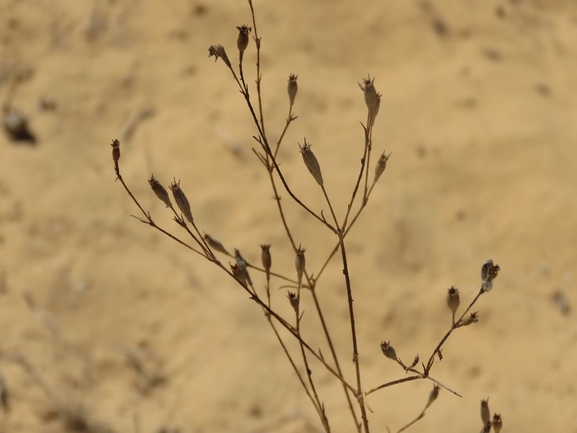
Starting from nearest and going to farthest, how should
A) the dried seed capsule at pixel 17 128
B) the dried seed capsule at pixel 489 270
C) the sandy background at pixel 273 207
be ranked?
the dried seed capsule at pixel 489 270 < the sandy background at pixel 273 207 < the dried seed capsule at pixel 17 128

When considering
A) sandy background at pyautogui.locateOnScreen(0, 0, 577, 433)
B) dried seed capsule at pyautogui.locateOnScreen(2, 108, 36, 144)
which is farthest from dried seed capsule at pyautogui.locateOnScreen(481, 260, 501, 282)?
dried seed capsule at pyautogui.locateOnScreen(2, 108, 36, 144)

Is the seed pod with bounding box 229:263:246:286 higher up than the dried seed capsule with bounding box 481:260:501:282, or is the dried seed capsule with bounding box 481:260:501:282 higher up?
the dried seed capsule with bounding box 481:260:501:282

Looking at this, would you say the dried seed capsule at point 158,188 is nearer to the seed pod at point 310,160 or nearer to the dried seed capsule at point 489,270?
the seed pod at point 310,160

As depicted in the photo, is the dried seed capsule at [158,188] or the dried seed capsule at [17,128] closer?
the dried seed capsule at [158,188]

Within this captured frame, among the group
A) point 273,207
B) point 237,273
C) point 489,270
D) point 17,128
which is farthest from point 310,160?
point 17,128

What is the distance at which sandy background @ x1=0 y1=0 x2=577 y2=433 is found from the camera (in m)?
1.91

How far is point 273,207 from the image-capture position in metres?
2.33

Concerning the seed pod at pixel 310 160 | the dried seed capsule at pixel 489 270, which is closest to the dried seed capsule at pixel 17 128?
the seed pod at pixel 310 160

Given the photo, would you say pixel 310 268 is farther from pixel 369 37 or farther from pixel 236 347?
pixel 369 37

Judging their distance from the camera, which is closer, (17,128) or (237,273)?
(237,273)

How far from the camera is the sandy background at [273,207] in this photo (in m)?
1.91

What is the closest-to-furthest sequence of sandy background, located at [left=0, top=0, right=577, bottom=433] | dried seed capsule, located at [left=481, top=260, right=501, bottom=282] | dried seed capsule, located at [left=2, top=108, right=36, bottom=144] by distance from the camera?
1. dried seed capsule, located at [left=481, top=260, right=501, bottom=282]
2. sandy background, located at [left=0, top=0, right=577, bottom=433]
3. dried seed capsule, located at [left=2, top=108, right=36, bottom=144]

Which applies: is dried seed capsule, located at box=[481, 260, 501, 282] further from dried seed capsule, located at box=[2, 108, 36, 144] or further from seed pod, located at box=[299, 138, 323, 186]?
dried seed capsule, located at box=[2, 108, 36, 144]

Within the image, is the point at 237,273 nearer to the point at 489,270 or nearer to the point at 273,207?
the point at 489,270
